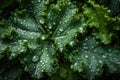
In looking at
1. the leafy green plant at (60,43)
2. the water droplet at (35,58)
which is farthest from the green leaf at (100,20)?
the water droplet at (35,58)

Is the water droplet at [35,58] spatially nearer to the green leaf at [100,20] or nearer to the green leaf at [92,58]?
the green leaf at [92,58]

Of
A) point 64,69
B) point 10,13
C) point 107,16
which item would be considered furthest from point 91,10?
point 10,13

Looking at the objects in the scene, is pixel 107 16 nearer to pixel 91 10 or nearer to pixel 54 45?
pixel 91 10

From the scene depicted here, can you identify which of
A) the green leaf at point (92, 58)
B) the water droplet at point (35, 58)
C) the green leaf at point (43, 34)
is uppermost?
the green leaf at point (43, 34)

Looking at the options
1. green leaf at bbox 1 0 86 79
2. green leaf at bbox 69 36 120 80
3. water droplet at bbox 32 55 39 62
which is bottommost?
green leaf at bbox 69 36 120 80

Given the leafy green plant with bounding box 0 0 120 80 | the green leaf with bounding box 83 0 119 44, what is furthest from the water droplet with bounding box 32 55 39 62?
the green leaf with bounding box 83 0 119 44

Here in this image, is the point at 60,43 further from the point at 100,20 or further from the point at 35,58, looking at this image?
the point at 100,20

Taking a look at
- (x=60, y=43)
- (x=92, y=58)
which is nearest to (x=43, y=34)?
(x=60, y=43)

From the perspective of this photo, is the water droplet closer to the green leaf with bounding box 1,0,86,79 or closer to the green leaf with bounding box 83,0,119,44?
the green leaf with bounding box 1,0,86,79
